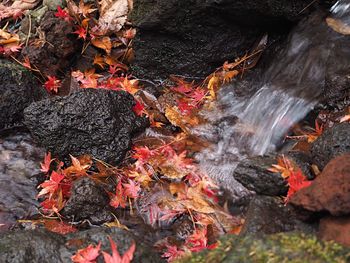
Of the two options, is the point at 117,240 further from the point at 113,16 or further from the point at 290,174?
the point at 113,16

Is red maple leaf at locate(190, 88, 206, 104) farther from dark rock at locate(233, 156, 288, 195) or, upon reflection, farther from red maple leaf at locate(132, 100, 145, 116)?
dark rock at locate(233, 156, 288, 195)

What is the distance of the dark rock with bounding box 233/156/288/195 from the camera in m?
3.14

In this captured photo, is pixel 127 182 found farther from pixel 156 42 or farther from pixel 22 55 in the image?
pixel 22 55

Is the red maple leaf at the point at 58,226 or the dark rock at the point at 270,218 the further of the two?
the red maple leaf at the point at 58,226

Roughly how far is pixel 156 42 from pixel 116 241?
9.72ft

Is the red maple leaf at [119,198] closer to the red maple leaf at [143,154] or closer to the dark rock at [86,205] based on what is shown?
the dark rock at [86,205]

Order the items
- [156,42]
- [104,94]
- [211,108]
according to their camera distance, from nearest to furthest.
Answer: [104,94] → [211,108] → [156,42]

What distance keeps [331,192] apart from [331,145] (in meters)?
0.82

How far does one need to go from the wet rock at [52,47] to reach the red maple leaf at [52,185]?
1835 mm

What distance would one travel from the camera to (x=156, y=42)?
5109mm

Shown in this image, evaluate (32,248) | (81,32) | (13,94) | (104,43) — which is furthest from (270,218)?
(81,32)

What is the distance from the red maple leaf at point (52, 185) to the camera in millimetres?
3879

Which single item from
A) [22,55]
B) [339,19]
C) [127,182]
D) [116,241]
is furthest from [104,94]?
[339,19]

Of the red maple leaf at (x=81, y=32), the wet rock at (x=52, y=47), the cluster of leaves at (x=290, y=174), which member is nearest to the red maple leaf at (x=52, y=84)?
the wet rock at (x=52, y=47)
